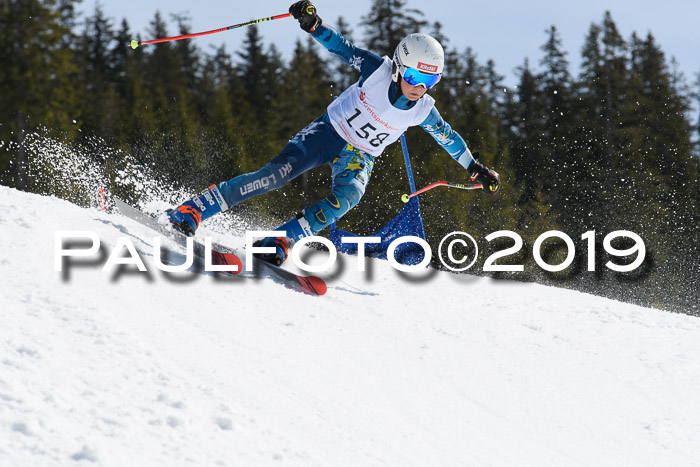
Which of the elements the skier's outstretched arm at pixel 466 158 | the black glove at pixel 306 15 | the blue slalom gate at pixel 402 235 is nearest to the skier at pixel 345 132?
the black glove at pixel 306 15

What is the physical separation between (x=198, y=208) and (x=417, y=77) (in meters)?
1.69

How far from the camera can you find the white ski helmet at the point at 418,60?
432 cm

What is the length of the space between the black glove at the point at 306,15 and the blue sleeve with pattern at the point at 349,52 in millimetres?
90

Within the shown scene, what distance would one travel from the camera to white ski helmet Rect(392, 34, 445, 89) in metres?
4.32

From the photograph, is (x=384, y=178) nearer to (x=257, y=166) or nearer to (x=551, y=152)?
(x=257, y=166)

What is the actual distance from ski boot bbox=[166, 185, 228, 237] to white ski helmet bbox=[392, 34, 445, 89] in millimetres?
1462

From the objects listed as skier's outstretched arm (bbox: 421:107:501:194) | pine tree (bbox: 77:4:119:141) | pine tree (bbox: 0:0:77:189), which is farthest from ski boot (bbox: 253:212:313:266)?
pine tree (bbox: 77:4:119:141)

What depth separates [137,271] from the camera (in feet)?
10.8

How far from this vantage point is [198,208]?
4.30 meters

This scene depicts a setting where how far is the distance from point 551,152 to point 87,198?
24.1 m

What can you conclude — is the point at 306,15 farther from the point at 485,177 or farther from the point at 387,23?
the point at 387,23

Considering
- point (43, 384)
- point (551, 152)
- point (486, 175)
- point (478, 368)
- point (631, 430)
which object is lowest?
point (631, 430)

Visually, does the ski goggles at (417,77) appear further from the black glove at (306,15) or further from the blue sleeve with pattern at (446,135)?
the black glove at (306,15)

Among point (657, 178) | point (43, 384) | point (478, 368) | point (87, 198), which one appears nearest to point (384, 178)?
point (657, 178)
